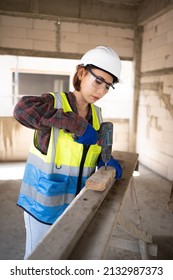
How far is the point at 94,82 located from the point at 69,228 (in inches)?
39.1

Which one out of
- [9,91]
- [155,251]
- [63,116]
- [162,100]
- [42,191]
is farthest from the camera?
[9,91]

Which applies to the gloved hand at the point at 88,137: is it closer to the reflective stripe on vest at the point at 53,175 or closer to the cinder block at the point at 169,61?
the reflective stripe on vest at the point at 53,175

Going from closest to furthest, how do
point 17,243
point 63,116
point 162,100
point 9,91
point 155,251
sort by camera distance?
point 63,116 → point 155,251 → point 17,243 → point 162,100 → point 9,91

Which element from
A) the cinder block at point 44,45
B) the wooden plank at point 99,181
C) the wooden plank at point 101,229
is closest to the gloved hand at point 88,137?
the wooden plank at point 99,181

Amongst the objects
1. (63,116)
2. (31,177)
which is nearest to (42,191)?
(31,177)

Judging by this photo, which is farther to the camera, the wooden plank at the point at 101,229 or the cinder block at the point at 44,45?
the cinder block at the point at 44,45

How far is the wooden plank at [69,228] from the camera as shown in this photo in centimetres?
102

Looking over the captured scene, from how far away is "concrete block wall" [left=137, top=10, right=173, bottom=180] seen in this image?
5.68 m

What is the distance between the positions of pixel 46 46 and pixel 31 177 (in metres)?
5.48

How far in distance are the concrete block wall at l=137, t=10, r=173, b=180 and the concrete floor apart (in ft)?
2.66

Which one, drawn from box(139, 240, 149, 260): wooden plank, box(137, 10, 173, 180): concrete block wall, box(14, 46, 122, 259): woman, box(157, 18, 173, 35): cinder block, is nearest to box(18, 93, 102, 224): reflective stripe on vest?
box(14, 46, 122, 259): woman

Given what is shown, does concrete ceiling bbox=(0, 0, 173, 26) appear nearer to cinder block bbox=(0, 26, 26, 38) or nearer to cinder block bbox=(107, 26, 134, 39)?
cinder block bbox=(107, 26, 134, 39)

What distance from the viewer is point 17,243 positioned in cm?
314
